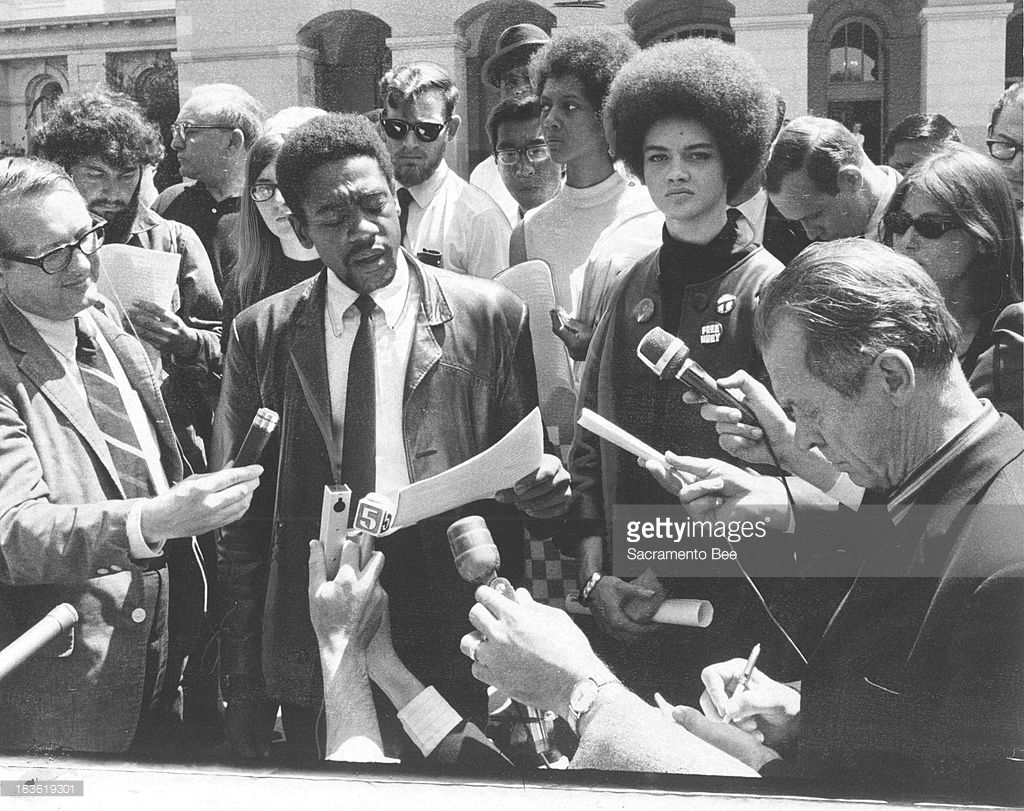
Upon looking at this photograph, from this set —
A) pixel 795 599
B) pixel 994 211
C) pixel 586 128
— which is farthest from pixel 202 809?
pixel 994 211

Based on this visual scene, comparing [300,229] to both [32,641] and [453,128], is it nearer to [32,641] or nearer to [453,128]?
[453,128]

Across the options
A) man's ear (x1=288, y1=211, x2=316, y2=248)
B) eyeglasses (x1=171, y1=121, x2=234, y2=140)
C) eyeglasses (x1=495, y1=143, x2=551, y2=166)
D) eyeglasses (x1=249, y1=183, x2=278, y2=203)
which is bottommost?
man's ear (x1=288, y1=211, x2=316, y2=248)

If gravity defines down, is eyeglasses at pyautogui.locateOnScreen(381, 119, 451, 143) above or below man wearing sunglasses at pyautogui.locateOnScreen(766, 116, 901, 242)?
above

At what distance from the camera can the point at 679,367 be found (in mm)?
2982

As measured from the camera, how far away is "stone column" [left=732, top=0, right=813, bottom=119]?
299 centimetres

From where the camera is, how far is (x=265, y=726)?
3455 millimetres

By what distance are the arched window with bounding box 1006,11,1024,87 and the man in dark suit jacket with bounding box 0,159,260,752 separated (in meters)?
2.17

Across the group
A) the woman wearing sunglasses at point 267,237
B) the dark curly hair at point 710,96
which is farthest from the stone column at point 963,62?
the woman wearing sunglasses at point 267,237

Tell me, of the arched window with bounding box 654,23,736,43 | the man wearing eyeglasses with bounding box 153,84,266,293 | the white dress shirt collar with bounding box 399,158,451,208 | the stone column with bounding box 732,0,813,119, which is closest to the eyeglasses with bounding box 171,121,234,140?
the man wearing eyeglasses with bounding box 153,84,266,293

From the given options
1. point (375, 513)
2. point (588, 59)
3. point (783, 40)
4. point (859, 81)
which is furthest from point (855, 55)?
point (375, 513)

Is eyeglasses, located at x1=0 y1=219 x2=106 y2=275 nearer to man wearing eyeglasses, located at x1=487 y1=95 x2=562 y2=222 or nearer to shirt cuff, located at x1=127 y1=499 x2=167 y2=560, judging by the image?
shirt cuff, located at x1=127 y1=499 x2=167 y2=560

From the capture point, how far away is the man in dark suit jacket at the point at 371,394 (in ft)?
10.3

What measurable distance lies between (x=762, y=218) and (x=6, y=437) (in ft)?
6.45

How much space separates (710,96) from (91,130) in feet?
5.40
